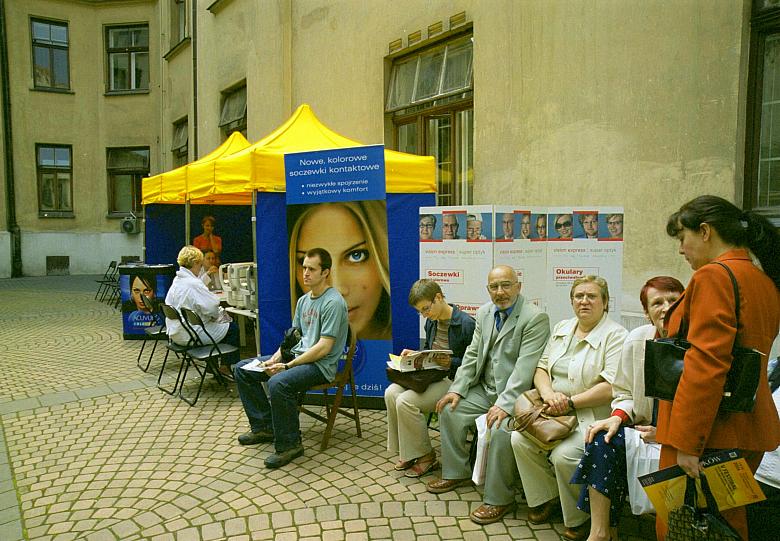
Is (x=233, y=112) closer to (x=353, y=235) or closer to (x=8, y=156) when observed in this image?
(x=353, y=235)

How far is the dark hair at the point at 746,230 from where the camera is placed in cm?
224

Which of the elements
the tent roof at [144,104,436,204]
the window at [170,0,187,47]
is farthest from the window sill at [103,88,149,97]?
the tent roof at [144,104,436,204]

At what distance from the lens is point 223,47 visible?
1312cm

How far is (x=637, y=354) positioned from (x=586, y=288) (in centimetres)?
56

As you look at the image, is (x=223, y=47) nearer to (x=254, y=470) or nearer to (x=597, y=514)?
(x=254, y=470)

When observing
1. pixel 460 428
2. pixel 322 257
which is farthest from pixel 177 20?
pixel 460 428

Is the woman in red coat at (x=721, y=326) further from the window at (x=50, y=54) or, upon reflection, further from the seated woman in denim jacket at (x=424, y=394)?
the window at (x=50, y=54)

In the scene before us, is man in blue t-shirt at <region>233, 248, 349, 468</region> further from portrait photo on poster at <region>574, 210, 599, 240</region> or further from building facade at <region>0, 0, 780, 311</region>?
building facade at <region>0, 0, 780, 311</region>

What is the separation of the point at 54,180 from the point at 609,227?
67.7ft

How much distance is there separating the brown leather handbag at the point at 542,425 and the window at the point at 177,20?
16.7m

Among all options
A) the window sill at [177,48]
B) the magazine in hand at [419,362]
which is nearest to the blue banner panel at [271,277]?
the magazine in hand at [419,362]

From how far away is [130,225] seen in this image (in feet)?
67.1

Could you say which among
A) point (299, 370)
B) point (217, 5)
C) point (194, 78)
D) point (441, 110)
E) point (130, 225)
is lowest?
point (299, 370)

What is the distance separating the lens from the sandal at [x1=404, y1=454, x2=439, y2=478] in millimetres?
4082
